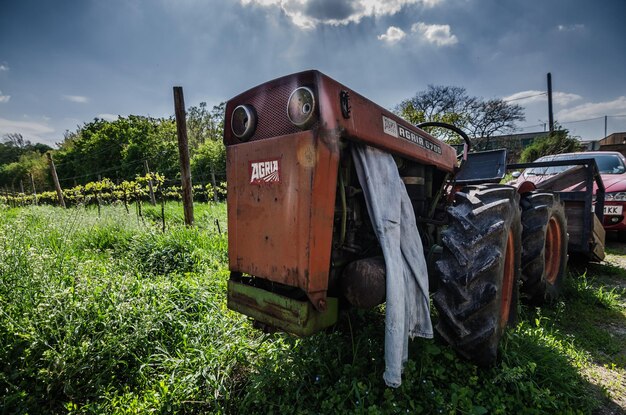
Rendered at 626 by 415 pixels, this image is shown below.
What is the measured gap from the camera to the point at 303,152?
160 centimetres

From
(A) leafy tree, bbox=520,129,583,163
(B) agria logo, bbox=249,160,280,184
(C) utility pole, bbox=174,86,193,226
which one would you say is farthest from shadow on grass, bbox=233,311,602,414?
(A) leafy tree, bbox=520,129,583,163

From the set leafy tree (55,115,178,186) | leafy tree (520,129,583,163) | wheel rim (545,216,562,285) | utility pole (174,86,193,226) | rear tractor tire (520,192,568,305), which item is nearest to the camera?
rear tractor tire (520,192,568,305)

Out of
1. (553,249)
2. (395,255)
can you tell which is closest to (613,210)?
(553,249)

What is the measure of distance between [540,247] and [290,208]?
8.08 feet

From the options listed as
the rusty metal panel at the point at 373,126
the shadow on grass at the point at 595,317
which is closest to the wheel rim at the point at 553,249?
the shadow on grass at the point at 595,317

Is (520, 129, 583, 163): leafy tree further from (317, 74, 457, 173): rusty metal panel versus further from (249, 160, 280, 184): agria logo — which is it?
(249, 160, 280, 184): agria logo

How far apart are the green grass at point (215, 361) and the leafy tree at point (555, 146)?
16.9m

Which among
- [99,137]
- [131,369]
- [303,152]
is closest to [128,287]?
[131,369]

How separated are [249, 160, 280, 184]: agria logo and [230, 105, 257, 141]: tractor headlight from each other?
194mm

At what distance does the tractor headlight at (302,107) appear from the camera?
1.58m

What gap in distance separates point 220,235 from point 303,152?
164 inches

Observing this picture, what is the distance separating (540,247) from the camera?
291 centimetres

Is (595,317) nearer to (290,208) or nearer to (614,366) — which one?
(614,366)

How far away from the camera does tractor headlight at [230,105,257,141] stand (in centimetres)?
191
